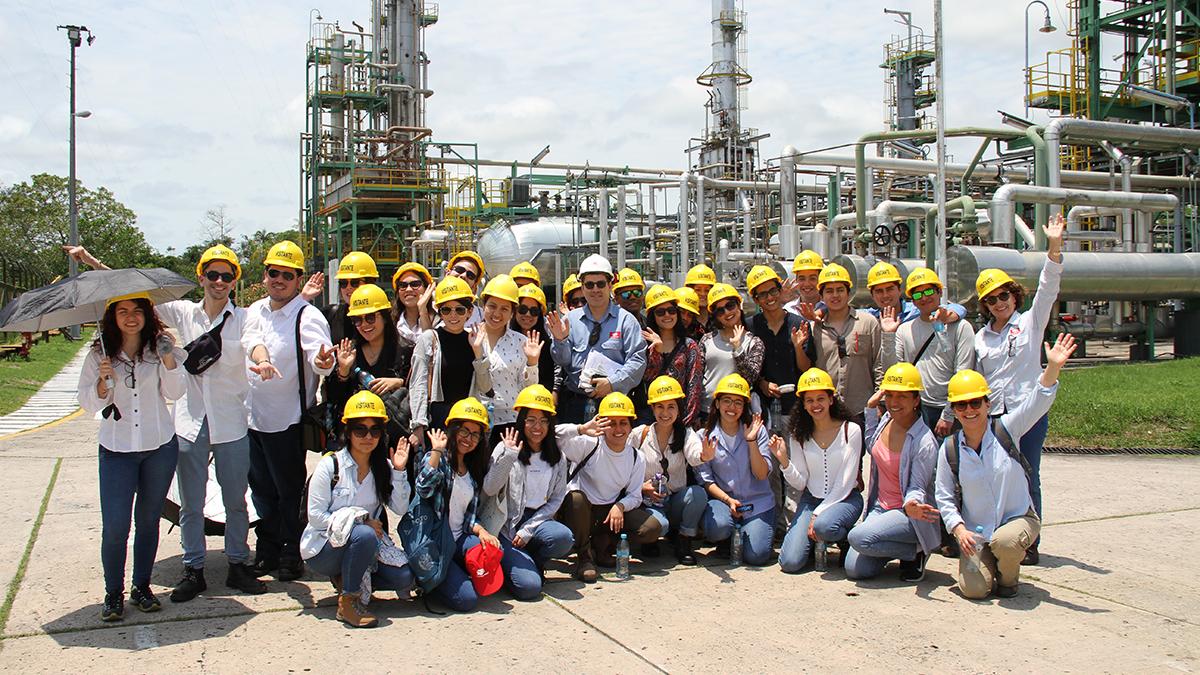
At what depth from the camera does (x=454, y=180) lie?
31.1m

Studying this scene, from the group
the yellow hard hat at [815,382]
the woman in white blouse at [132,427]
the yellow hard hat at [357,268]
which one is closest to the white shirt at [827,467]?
the yellow hard hat at [815,382]

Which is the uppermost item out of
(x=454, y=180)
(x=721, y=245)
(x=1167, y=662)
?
(x=454, y=180)

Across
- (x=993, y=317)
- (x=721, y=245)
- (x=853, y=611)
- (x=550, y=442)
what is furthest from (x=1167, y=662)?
(x=721, y=245)

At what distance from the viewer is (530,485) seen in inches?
231

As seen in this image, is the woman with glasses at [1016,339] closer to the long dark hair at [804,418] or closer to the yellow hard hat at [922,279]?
the yellow hard hat at [922,279]

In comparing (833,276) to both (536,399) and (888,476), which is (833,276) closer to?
(888,476)

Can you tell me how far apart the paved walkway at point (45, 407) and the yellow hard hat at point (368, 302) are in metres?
6.42

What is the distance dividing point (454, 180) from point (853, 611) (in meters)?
27.2

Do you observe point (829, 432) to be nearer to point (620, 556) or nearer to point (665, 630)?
point (620, 556)

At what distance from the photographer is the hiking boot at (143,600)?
206 inches

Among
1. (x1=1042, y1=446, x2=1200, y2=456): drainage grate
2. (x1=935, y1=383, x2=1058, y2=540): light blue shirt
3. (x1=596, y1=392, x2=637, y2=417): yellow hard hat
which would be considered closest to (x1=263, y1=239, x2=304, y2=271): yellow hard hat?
(x1=596, y1=392, x2=637, y2=417): yellow hard hat

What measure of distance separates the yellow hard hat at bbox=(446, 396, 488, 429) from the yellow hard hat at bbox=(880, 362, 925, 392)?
7.52 ft

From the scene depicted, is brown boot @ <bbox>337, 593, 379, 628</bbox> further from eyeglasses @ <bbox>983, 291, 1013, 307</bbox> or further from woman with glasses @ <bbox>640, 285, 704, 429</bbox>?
eyeglasses @ <bbox>983, 291, 1013, 307</bbox>

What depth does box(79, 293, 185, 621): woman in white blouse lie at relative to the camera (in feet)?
16.7
